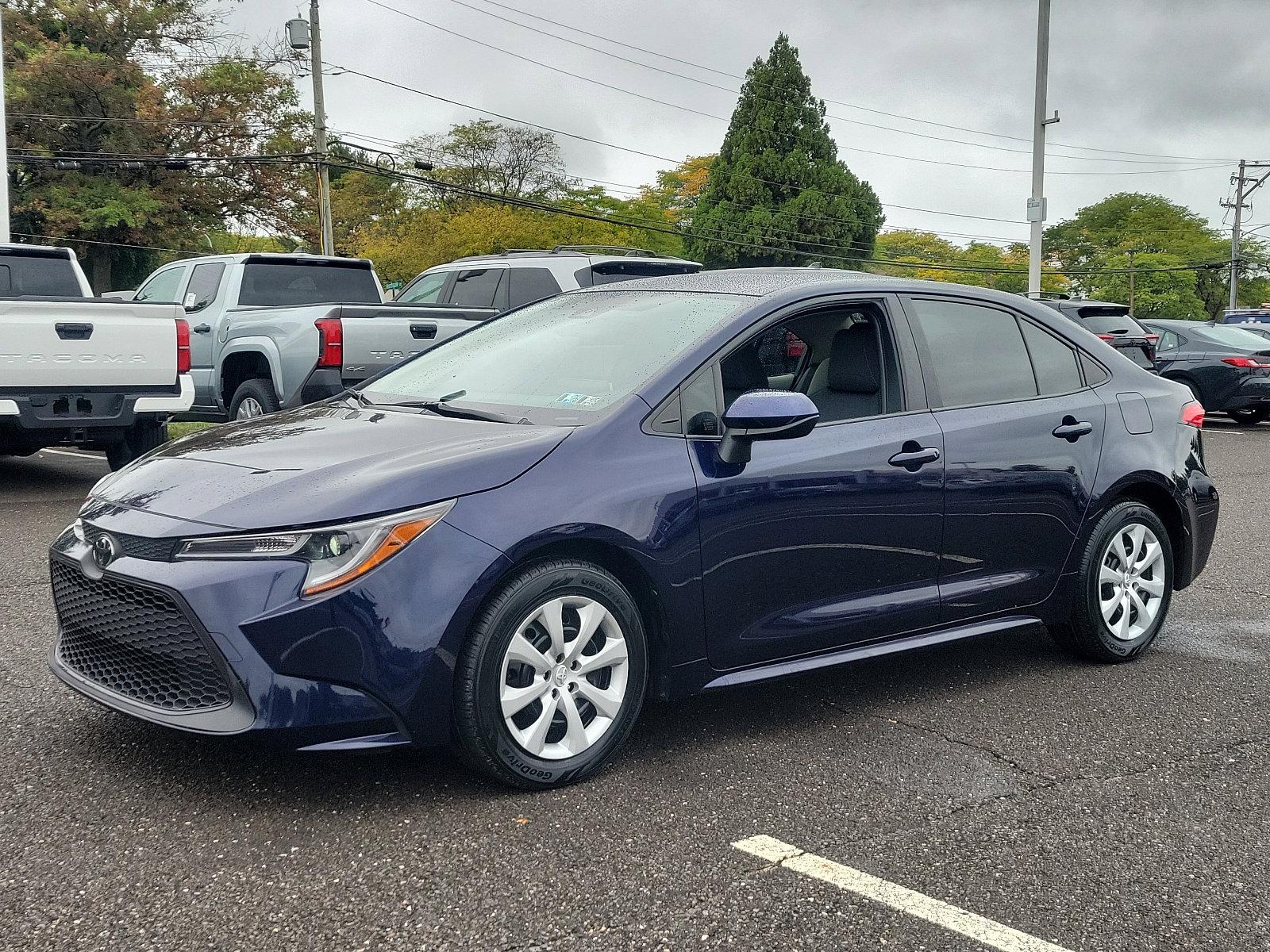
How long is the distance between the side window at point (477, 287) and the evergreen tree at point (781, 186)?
4626 centimetres

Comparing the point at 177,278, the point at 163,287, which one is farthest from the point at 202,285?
the point at 163,287

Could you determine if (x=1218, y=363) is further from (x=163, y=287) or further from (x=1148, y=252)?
(x=1148, y=252)

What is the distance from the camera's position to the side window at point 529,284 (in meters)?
12.2

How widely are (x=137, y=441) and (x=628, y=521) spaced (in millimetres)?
7122

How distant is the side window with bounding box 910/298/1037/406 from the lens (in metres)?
4.88

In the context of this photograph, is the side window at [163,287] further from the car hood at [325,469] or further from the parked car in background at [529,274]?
the car hood at [325,469]

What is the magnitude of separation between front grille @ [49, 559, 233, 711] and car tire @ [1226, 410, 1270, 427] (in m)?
18.6

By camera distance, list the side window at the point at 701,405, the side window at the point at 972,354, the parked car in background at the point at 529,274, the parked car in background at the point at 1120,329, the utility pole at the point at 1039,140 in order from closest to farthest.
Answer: the side window at the point at 701,405 → the side window at the point at 972,354 → the parked car in background at the point at 529,274 → the parked car in background at the point at 1120,329 → the utility pole at the point at 1039,140

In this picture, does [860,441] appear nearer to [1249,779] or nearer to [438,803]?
[1249,779]

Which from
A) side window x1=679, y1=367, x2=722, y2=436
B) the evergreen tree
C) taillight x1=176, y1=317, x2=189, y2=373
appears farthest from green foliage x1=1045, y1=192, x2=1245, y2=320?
side window x1=679, y1=367, x2=722, y2=436

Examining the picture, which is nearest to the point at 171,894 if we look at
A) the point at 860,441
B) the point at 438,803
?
the point at 438,803

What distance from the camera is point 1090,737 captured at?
4402 millimetres

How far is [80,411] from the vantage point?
920cm

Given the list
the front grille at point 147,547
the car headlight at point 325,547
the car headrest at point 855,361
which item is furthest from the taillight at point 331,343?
the car headlight at point 325,547
